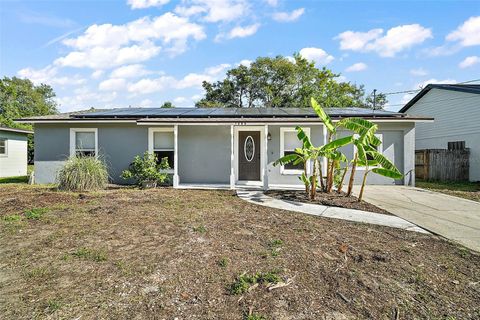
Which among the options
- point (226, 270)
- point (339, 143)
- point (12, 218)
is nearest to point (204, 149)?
point (339, 143)

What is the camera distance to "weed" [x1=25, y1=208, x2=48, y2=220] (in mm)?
6137

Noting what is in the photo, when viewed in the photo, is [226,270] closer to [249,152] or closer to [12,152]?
[249,152]

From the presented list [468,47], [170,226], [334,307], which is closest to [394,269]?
[334,307]

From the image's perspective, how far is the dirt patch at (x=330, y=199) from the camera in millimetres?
7484

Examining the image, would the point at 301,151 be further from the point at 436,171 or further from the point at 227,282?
the point at 436,171

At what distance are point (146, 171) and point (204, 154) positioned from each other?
8.39 ft

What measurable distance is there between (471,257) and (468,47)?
22.1m

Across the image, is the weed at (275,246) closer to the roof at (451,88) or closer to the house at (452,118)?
the house at (452,118)

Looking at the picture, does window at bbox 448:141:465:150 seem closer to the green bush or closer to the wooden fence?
the wooden fence

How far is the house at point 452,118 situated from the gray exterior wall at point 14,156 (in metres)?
26.3

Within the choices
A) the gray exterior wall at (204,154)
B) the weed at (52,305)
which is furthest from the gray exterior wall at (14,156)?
the weed at (52,305)

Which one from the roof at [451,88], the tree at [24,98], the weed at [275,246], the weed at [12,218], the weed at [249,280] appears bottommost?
the weed at [249,280]

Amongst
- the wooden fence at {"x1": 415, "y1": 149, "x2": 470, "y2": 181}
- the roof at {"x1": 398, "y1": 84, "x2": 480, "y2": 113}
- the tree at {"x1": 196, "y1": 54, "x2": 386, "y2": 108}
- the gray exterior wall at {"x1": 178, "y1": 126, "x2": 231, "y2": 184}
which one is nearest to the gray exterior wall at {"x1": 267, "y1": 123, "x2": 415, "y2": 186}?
the gray exterior wall at {"x1": 178, "y1": 126, "x2": 231, "y2": 184}

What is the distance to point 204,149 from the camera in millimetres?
12039
